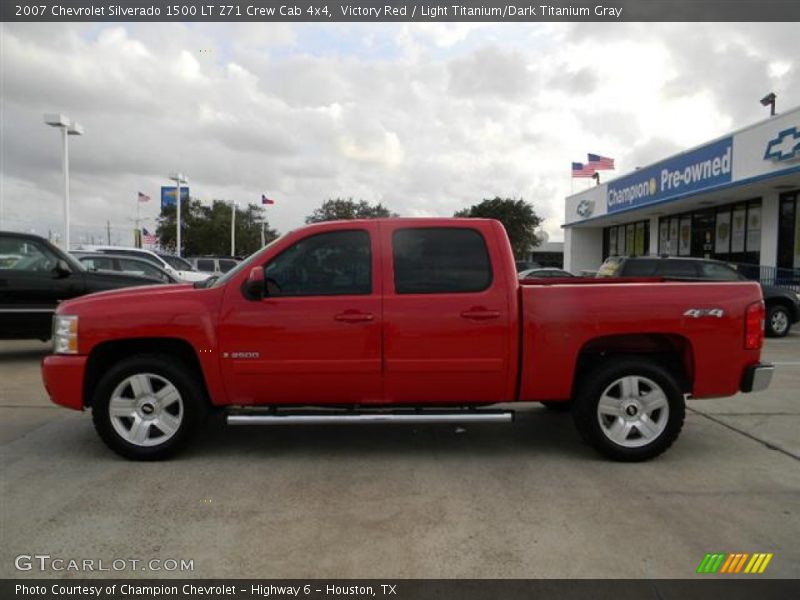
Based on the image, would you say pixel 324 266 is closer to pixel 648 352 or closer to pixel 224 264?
pixel 648 352

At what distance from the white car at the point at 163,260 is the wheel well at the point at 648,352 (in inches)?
568

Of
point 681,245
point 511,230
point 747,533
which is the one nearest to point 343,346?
point 747,533

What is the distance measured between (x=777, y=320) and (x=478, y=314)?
1204cm

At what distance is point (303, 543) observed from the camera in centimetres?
354

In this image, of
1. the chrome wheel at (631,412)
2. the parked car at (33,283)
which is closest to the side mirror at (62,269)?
the parked car at (33,283)

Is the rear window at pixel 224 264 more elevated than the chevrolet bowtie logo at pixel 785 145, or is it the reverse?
the chevrolet bowtie logo at pixel 785 145

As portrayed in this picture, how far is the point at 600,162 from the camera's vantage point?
31.8m

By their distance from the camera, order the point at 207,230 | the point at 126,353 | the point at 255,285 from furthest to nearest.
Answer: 1. the point at 207,230
2. the point at 126,353
3. the point at 255,285

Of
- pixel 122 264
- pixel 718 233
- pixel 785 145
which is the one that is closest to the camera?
pixel 122 264

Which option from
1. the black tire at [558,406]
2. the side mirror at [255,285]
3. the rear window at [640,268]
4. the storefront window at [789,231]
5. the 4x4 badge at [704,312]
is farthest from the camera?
the storefront window at [789,231]

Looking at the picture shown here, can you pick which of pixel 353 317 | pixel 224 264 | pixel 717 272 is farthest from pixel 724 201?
pixel 353 317

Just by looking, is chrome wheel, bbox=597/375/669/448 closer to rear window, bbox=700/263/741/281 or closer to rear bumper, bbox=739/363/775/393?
rear bumper, bbox=739/363/775/393

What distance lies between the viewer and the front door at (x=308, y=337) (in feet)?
15.5

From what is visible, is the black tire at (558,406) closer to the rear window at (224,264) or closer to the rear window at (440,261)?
the rear window at (440,261)
